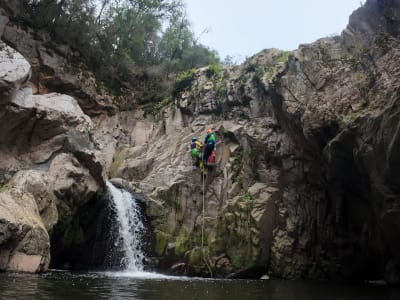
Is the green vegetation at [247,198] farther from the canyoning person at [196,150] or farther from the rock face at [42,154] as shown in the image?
the rock face at [42,154]

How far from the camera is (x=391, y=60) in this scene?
1492cm

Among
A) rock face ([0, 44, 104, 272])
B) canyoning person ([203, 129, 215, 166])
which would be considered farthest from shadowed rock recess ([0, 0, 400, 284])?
canyoning person ([203, 129, 215, 166])

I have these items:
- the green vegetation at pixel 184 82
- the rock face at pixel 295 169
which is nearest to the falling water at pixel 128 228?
the rock face at pixel 295 169

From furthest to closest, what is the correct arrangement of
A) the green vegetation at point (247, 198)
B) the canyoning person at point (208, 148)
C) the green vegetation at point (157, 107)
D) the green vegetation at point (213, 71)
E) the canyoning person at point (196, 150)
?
the green vegetation at point (157, 107), the green vegetation at point (213, 71), the canyoning person at point (196, 150), the canyoning person at point (208, 148), the green vegetation at point (247, 198)

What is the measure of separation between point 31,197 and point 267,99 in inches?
551

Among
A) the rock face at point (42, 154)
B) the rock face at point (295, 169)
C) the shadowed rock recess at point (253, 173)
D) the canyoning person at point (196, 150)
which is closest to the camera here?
the shadowed rock recess at point (253, 173)

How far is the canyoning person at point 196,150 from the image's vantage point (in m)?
25.0

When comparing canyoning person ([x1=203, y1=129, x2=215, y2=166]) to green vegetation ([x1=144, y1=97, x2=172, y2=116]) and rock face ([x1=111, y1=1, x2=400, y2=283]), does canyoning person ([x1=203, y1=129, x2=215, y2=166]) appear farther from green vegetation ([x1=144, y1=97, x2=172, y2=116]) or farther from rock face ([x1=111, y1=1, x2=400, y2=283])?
green vegetation ([x1=144, y1=97, x2=172, y2=116])

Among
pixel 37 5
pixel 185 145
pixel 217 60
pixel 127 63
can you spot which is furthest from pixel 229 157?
pixel 217 60

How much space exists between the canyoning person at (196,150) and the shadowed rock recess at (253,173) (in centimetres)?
67

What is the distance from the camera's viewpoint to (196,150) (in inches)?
988

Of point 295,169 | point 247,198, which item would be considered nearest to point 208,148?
point 247,198

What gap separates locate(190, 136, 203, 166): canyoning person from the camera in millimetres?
25047

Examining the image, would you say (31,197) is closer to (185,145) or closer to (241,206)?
(241,206)
